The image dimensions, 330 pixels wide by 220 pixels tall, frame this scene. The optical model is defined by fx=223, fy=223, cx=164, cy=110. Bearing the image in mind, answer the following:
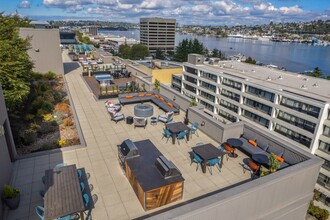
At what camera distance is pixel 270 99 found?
4103 cm

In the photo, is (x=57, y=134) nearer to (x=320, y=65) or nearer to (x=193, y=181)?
(x=193, y=181)

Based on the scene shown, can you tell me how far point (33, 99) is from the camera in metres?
23.6

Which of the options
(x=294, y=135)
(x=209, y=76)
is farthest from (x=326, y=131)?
(x=209, y=76)

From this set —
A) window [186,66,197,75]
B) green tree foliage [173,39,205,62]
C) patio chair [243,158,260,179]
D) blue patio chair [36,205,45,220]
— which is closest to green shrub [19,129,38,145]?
blue patio chair [36,205,45,220]

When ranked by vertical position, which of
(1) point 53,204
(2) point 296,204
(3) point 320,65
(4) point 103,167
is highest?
(1) point 53,204

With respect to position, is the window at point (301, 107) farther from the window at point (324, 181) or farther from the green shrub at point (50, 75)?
the green shrub at point (50, 75)

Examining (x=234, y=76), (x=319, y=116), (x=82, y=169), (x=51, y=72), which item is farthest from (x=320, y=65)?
(x=82, y=169)

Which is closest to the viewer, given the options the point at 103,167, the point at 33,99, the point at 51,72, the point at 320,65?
the point at 103,167

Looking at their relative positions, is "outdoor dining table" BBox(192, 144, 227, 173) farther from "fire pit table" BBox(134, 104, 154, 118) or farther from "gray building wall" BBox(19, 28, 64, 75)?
"gray building wall" BBox(19, 28, 64, 75)

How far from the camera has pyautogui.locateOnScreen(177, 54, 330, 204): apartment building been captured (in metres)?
32.9

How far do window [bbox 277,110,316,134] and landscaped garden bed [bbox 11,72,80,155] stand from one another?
33798 millimetres

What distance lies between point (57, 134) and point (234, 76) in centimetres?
4147

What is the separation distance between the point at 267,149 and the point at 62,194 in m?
11.5

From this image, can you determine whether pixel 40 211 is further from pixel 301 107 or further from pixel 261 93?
pixel 261 93
